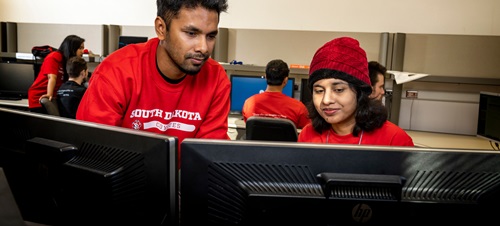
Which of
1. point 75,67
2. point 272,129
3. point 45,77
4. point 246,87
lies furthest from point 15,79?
point 272,129

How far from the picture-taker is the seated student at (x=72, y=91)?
10.6 feet

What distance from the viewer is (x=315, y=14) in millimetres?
4422

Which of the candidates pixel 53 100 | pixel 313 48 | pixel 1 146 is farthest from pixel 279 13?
pixel 1 146

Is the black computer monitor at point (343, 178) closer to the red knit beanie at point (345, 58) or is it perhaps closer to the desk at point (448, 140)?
the red knit beanie at point (345, 58)

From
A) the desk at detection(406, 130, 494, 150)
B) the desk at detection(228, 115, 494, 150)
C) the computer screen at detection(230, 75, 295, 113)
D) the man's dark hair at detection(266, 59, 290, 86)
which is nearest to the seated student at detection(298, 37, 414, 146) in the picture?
the man's dark hair at detection(266, 59, 290, 86)

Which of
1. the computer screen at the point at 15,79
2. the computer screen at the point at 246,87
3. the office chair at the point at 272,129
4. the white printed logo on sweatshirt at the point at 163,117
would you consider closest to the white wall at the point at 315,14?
the computer screen at the point at 15,79

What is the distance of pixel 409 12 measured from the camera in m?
4.12

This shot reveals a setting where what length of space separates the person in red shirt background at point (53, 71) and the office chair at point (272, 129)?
2094 millimetres

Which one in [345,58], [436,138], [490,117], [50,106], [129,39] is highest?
[129,39]

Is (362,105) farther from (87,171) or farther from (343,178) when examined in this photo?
(87,171)

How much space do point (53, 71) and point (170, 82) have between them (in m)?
2.87

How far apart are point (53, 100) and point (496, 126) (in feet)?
10.4

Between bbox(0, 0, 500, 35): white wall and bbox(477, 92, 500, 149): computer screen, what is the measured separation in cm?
141

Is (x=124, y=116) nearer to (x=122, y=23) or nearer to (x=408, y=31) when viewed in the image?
(x=408, y=31)
